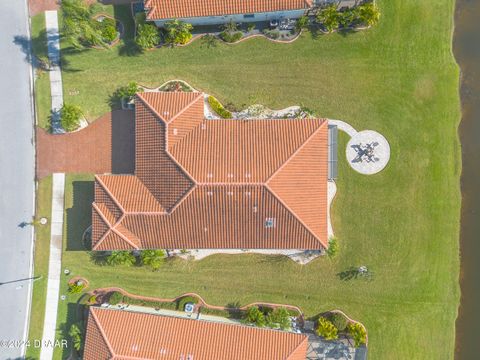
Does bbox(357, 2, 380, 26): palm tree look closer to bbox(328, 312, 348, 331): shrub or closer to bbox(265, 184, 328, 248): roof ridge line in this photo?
bbox(265, 184, 328, 248): roof ridge line

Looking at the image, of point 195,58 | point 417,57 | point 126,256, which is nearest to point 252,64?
point 195,58

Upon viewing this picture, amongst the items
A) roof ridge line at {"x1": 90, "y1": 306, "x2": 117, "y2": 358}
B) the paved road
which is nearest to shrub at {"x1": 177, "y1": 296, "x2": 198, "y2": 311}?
roof ridge line at {"x1": 90, "y1": 306, "x2": 117, "y2": 358}

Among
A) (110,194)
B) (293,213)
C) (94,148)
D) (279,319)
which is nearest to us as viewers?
(293,213)

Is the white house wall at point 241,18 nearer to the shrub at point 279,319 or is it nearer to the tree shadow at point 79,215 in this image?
the tree shadow at point 79,215

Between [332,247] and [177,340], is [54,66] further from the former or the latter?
[332,247]

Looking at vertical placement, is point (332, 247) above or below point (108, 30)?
below

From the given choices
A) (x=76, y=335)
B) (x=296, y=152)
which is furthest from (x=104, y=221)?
(x=296, y=152)
